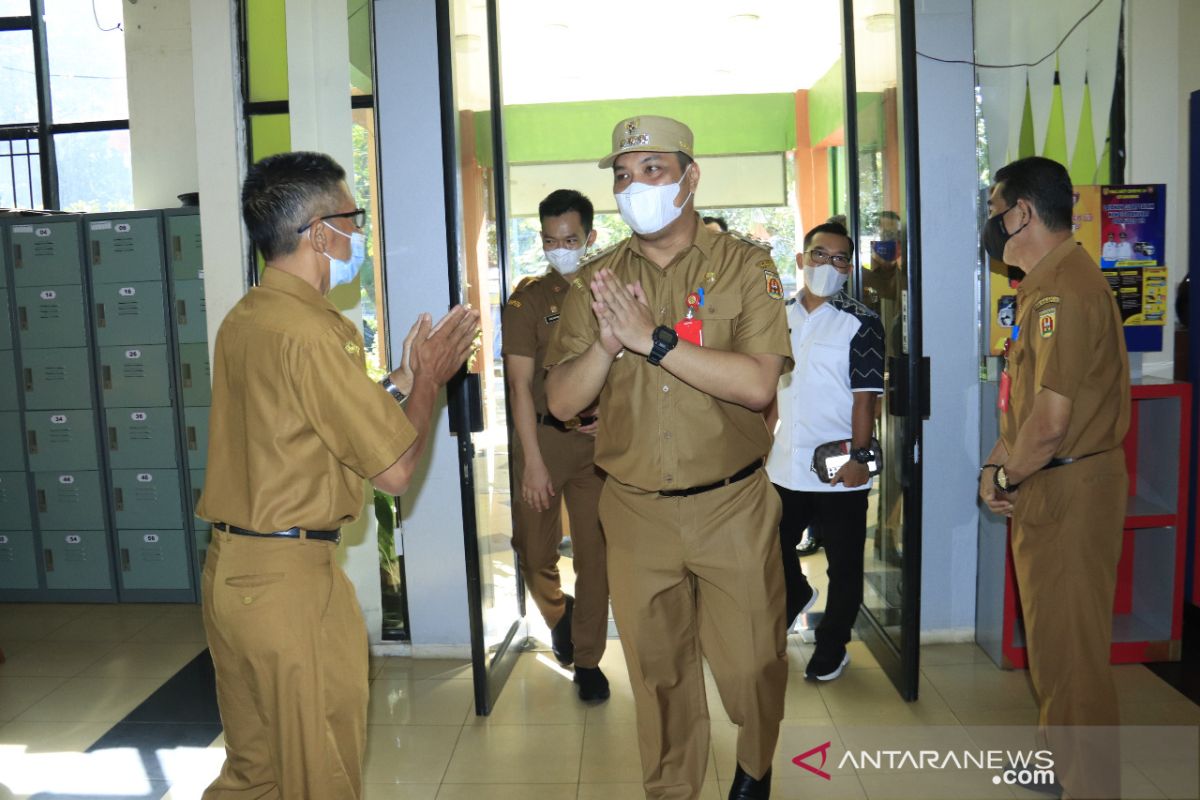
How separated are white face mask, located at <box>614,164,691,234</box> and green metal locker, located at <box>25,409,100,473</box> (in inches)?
155

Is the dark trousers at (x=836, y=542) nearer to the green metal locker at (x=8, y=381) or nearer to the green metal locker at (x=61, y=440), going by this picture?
the green metal locker at (x=61, y=440)

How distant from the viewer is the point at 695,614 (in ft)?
8.14

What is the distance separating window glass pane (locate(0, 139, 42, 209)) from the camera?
6688mm


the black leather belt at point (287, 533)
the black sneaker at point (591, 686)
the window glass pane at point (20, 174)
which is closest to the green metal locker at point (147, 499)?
the black sneaker at point (591, 686)

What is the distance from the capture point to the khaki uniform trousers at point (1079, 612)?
234 cm

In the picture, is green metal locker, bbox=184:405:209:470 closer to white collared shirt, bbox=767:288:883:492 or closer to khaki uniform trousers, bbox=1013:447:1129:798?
white collared shirt, bbox=767:288:883:492

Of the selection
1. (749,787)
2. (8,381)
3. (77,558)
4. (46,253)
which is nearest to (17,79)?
(46,253)

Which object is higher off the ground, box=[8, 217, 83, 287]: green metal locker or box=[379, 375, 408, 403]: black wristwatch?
box=[8, 217, 83, 287]: green metal locker

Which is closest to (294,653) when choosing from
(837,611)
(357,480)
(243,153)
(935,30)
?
(357,480)

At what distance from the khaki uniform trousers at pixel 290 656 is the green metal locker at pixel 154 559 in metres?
3.30

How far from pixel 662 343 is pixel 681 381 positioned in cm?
22

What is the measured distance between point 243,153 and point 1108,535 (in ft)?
11.6

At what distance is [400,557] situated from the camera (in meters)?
3.97

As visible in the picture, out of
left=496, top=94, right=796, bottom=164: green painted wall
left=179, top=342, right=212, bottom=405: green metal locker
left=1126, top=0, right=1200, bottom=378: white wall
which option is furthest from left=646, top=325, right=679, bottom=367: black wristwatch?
left=496, top=94, right=796, bottom=164: green painted wall
